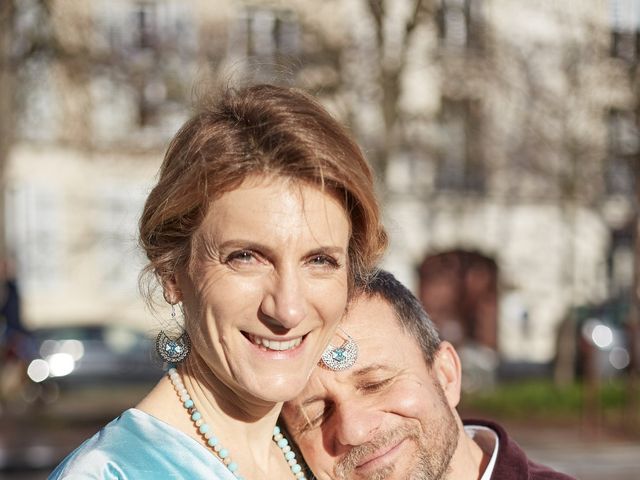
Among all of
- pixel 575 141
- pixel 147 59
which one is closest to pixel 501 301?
pixel 575 141

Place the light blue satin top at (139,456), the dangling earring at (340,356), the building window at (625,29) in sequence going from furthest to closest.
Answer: the building window at (625,29), the dangling earring at (340,356), the light blue satin top at (139,456)

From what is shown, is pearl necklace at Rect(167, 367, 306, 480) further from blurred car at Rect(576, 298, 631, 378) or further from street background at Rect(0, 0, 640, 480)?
blurred car at Rect(576, 298, 631, 378)

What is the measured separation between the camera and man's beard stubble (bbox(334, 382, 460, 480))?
2273mm

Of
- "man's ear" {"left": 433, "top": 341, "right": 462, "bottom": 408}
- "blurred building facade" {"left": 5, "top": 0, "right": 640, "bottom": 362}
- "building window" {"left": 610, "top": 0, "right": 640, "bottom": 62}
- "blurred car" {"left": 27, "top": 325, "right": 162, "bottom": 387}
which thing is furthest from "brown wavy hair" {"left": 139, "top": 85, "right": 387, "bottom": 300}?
"blurred car" {"left": 27, "top": 325, "right": 162, "bottom": 387}

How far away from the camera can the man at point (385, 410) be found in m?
2.28

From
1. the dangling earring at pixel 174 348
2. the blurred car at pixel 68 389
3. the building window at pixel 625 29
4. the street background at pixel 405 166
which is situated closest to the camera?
the dangling earring at pixel 174 348

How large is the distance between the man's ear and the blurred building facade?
11.8ft

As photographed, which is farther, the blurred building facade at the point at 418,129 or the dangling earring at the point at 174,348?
the blurred building facade at the point at 418,129

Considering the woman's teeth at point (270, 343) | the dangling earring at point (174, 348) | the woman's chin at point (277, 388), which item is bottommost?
the dangling earring at point (174, 348)

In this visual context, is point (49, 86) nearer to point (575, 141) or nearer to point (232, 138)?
point (575, 141)

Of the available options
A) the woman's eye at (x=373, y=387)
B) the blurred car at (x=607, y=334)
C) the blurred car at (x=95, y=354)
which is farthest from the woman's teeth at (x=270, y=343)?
the blurred car at (x=607, y=334)

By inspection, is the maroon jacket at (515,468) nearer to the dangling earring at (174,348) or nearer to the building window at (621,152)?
the dangling earring at (174,348)

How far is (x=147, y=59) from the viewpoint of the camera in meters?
12.4

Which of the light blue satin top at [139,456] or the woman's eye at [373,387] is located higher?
the light blue satin top at [139,456]
